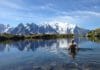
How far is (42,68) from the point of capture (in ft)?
123

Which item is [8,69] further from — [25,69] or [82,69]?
[82,69]

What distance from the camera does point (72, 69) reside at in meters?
35.8

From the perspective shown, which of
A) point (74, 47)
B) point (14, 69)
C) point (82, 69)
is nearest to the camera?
point (82, 69)

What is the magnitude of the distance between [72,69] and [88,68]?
2698mm

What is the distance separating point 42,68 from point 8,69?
5.84 metres

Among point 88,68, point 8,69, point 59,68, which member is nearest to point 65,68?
point 59,68

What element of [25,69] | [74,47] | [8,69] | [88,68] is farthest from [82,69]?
[74,47]

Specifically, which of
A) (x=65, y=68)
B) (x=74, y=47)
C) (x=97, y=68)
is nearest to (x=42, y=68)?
(x=65, y=68)

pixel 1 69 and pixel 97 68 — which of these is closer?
pixel 97 68

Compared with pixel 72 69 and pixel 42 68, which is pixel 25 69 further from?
pixel 72 69

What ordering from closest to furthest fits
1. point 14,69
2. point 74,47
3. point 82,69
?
point 82,69 < point 14,69 < point 74,47

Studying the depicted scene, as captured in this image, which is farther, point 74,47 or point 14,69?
point 74,47

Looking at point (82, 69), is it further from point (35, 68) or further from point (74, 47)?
point (74, 47)

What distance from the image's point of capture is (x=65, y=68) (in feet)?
122
